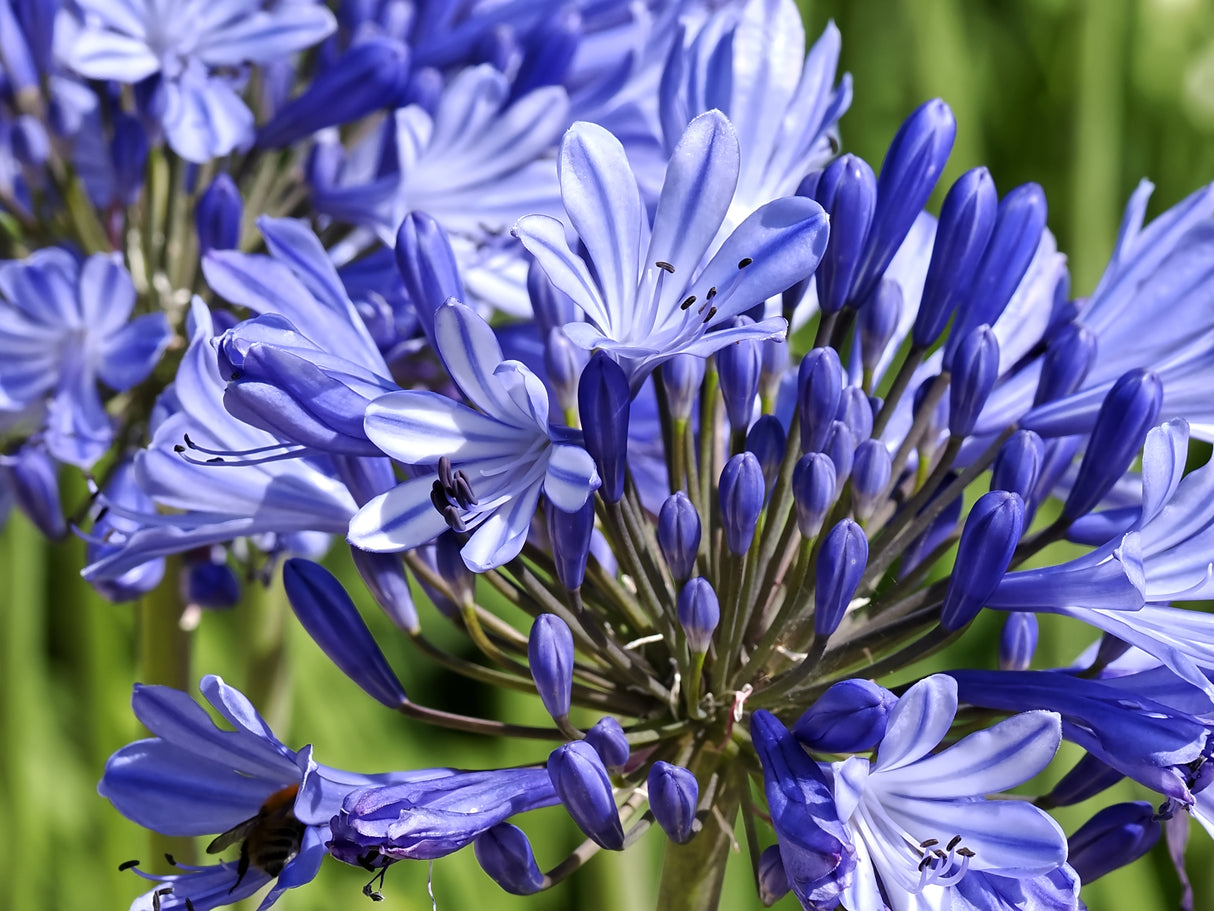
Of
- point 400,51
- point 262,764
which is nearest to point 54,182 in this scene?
point 400,51

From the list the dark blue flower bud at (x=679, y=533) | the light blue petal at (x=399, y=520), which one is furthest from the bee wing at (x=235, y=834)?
the dark blue flower bud at (x=679, y=533)

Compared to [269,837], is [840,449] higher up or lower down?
higher up

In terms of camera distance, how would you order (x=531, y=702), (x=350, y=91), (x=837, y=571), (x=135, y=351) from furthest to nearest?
(x=531, y=702), (x=350, y=91), (x=135, y=351), (x=837, y=571)

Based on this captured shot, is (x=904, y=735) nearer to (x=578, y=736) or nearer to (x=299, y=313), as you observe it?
(x=578, y=736)

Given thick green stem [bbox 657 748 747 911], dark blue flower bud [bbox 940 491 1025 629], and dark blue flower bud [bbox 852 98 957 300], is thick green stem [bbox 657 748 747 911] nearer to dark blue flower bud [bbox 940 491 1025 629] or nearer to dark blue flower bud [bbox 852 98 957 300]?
dark blue flower bud [bbox 940 491 1025 629]

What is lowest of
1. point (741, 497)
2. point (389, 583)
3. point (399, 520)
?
point (389, 583)

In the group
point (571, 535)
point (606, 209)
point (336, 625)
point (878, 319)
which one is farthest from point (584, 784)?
point (878, 319)

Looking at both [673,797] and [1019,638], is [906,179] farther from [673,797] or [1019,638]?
[673,797]

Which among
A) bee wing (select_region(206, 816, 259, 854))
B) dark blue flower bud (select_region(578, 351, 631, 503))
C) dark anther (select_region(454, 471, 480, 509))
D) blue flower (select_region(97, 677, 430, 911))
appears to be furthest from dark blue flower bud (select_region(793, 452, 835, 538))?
bee wing (select_region(206, 816, 259, 854))

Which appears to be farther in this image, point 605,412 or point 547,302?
point 547,302
